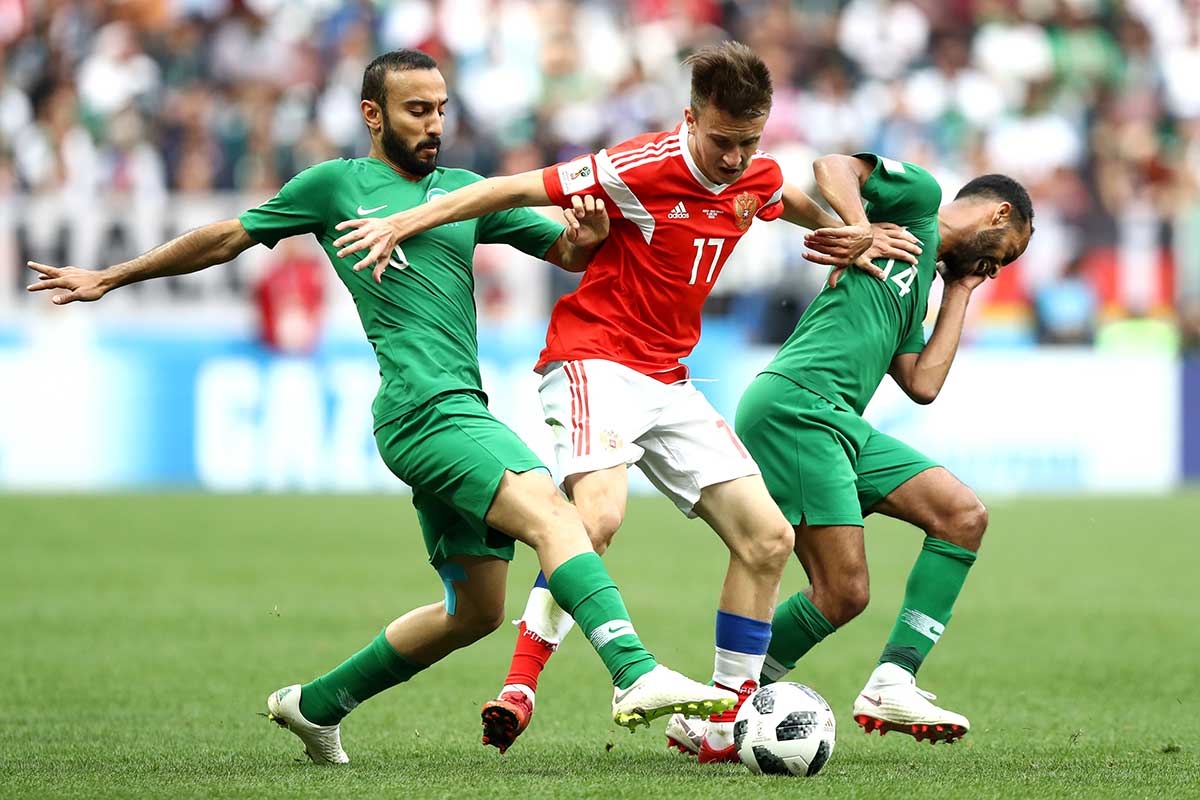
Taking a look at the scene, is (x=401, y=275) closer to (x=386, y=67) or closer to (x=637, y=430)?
(x=386, y=67)

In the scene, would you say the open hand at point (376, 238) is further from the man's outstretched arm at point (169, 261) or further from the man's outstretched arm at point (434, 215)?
the man's outstretched arm at point (169, 261)

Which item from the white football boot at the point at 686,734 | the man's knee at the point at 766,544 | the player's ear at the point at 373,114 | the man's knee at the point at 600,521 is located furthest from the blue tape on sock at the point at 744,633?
the player's ear at the point at 373,114

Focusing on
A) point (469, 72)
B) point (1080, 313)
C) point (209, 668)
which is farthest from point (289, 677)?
point (469, 72)

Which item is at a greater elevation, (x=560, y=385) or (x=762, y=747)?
(x=560, y=385)

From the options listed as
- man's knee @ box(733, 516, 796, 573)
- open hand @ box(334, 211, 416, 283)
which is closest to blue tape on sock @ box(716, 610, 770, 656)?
man's knee @ box(733, 516, 796, 573)

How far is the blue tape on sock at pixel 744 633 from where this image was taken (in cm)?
600

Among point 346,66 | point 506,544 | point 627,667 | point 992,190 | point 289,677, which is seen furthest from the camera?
point 346,66

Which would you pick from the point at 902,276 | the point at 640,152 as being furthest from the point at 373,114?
the point at 902,276

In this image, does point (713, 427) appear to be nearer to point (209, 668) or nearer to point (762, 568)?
point (762, 568)

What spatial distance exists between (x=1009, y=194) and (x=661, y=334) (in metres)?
1.54

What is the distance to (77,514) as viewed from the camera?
1520cm

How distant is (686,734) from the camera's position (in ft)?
Answer: 20.6

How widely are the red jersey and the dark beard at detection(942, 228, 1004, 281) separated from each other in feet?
3.12

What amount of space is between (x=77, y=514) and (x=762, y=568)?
1047 cm
